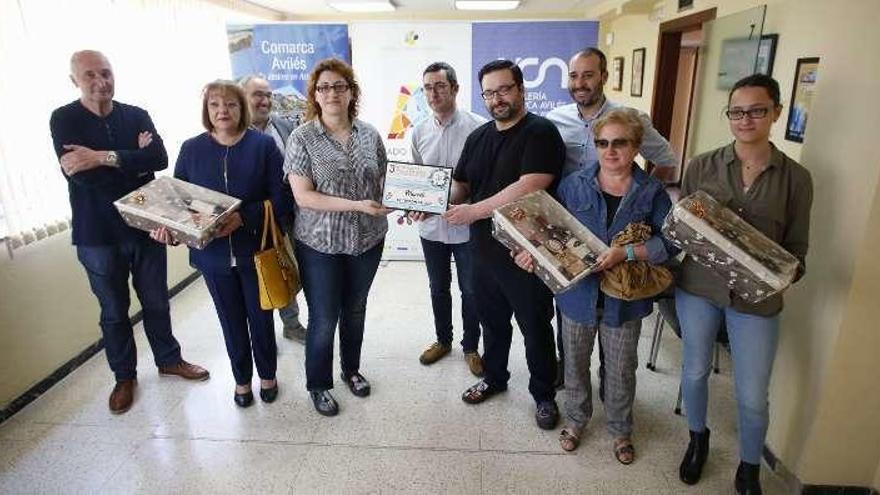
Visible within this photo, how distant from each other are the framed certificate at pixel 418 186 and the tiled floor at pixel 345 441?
1.03m

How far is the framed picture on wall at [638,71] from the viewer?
18.1 feet

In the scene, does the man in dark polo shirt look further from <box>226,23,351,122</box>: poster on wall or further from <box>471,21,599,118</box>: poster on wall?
<box>226,23,351,122</box>: poster on wall

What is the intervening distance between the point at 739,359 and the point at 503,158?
1.07 metres

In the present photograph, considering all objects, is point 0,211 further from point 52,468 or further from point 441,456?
point 441,456

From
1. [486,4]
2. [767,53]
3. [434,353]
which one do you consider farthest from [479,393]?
[486,4]

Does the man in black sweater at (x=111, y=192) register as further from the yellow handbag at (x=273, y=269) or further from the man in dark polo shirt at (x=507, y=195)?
the man in dark polo shirt at (x=507, y=195)

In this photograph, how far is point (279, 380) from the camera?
2629mm

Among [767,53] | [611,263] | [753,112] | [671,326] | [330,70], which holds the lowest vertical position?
[671,326]

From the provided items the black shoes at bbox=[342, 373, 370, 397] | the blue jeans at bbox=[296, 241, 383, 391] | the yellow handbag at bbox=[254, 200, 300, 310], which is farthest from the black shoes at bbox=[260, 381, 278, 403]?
the yellow handbag at bbox=[254, 200, 300, 310]

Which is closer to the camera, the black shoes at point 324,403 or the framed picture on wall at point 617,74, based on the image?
the black shoes at point 324,403

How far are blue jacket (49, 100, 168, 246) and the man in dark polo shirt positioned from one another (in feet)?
4.60

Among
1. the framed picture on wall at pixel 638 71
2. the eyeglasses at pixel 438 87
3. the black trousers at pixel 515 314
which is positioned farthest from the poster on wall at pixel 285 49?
the framed picture on wall at pixel 638 71

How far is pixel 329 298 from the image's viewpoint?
7.05ft

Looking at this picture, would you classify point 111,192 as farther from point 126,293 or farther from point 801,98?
point 801,98
